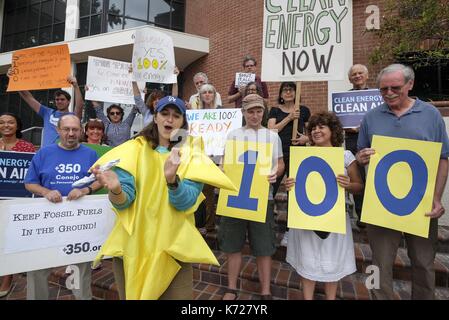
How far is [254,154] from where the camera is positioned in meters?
2.63

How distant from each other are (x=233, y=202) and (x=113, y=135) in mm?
2472

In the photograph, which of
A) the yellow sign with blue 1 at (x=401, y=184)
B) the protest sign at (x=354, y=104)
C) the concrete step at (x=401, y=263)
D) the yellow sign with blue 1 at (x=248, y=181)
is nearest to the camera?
the yellow sign with blue 1 at (x=401, y=184)

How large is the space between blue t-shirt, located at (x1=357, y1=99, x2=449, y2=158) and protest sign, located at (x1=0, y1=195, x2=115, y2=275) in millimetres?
2213

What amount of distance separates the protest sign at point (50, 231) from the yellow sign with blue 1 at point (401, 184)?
204cm

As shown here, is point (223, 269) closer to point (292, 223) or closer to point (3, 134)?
point (292, 223)

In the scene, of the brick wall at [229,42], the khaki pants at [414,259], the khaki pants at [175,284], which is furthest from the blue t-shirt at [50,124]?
the brick wall at [229,42]

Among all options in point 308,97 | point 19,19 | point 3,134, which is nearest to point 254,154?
point 3,134

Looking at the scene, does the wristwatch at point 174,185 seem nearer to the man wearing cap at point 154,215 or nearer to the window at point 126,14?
the man wearing cap at point 154,215

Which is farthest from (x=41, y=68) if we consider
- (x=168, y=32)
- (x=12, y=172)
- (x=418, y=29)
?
(x=168, y=32)

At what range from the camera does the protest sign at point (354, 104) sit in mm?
3496

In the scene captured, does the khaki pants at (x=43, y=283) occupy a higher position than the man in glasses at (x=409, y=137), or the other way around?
the man in glasses at (x=409, y=137)

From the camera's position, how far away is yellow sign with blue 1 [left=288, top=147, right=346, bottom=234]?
223cm

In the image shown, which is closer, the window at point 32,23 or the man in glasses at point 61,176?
the man in glasses at point 61,176
